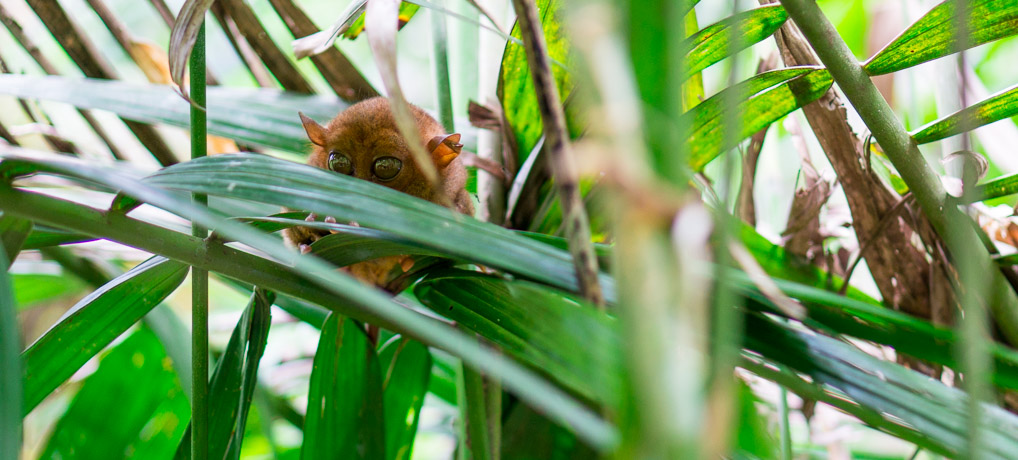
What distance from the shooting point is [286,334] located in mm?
3434

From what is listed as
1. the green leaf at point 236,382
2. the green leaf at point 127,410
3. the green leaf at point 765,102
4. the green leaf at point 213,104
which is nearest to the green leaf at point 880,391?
the green leaf at point 765,102

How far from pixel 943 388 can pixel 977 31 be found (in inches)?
27.3

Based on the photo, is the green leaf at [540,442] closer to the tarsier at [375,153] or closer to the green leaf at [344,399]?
the green leaf at [344,399]

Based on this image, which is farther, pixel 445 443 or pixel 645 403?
pixel 445 443

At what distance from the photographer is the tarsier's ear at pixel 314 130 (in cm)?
181

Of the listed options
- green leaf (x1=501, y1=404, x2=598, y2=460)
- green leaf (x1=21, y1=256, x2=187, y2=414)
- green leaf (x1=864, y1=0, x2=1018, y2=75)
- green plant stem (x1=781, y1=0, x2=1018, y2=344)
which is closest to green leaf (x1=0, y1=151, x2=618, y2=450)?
green leaf (x1=21, y1=256, x2=187, y2=414)

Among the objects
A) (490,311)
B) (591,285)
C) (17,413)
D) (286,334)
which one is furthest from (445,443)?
(591,285)

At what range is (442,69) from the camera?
1.76 metres

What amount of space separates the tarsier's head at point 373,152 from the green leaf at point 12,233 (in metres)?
0.87

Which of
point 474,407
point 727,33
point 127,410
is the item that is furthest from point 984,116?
point 127,410

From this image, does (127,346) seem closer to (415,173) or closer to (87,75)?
(87,75)

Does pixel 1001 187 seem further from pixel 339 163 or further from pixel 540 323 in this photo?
pixel 339 163

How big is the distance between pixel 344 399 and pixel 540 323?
720 mm

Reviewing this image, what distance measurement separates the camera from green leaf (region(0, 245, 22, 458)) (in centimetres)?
73
